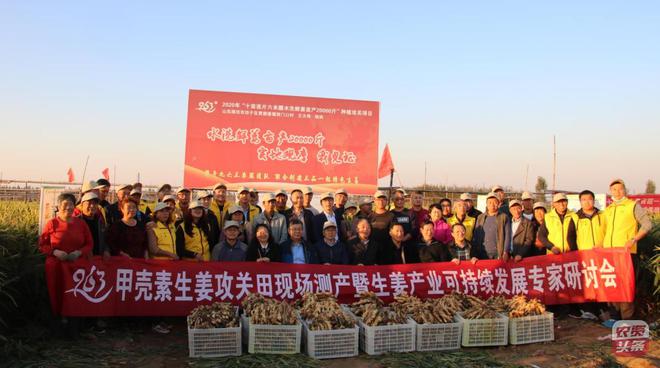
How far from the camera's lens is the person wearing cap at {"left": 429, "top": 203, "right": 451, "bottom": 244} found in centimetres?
607

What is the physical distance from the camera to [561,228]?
227 inches

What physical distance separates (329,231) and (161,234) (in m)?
1.82

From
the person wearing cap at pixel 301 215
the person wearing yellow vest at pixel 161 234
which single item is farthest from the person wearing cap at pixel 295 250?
the person wearing yellow vest at pixel 161 234

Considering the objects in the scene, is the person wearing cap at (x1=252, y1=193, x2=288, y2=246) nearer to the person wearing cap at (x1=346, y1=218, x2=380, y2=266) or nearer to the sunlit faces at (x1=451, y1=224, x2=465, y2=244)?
the person wearing cap at (x1=346, y1=218, x2=380, y2=266)

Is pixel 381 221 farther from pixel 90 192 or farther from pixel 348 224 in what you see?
pixel 90 192

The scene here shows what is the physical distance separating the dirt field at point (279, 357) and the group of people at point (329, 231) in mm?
863

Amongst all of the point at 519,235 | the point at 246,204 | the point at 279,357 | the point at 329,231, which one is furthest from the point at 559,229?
the point at 246,204

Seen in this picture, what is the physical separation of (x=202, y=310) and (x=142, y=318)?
146cm

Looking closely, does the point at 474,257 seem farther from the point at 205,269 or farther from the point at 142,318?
the point at 142,318

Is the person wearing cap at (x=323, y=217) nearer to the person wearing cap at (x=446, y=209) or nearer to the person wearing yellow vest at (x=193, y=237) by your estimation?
the person wearing yellow vest at (x=193, y=237)

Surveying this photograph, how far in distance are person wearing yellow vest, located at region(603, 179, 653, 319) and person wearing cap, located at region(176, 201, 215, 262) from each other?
456 cm

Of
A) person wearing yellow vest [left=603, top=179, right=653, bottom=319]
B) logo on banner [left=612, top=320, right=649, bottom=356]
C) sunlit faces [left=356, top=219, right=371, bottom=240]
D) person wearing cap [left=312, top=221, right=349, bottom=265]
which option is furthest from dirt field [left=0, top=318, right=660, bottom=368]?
sunlit faces [left=356, top=219, right=371, bottom=240]

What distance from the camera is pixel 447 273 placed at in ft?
18.2

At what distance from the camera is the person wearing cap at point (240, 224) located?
560 centimetres
